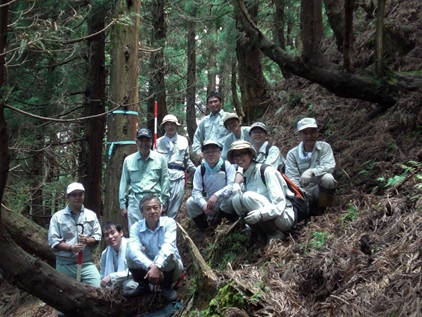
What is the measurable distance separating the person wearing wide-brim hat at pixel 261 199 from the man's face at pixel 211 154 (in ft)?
2.93

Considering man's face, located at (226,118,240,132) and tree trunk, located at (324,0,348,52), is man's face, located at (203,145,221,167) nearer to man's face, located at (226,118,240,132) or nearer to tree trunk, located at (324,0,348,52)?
man's face, located at (226,118,240,132)

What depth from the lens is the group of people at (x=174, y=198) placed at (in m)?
6.86

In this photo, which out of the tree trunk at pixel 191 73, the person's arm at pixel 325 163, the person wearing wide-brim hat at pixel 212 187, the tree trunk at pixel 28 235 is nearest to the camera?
the person's arm at pixel 325 163

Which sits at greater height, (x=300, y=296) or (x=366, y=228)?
(x=366, y=228)

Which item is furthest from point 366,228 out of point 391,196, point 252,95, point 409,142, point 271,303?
point 252,95

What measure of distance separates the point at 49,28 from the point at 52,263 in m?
5.36

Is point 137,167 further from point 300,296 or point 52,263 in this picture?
point 300,296

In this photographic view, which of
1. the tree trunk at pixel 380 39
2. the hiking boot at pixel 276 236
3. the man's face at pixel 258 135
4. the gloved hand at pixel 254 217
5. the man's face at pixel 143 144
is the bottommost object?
the hiking boot at pixel 276 236

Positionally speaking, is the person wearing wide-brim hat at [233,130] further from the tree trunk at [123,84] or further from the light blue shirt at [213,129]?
the tree trunk at [123,84]

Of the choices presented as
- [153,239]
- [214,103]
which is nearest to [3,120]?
[153,239]

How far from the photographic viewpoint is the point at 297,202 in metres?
7.29

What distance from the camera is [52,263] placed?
8.94 m

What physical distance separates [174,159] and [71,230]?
2309 mm

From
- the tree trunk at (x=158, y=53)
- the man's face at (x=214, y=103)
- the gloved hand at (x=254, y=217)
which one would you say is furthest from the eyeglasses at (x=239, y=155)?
the tree trunk at (x=158, y=53)
